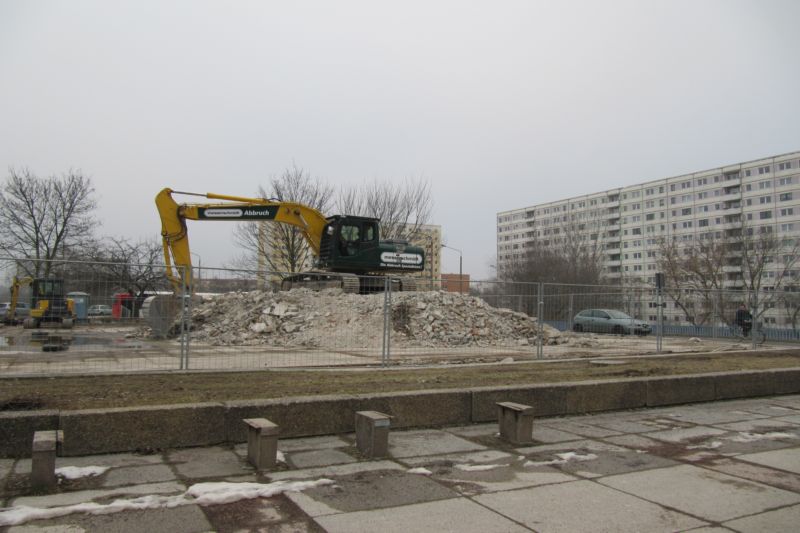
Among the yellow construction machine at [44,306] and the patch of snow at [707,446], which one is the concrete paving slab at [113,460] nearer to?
the yellow construction machine at [44,306]

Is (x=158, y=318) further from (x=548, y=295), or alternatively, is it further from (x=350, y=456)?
(x=548, y=295)

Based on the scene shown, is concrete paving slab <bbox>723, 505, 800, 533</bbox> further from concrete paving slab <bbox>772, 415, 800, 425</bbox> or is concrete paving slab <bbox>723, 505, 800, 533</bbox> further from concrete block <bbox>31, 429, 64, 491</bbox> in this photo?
concrete block <bbox>31, 429, 64, 491</bbox>

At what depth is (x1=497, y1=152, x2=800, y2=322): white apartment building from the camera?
8425 centimetres

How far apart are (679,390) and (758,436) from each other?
2.10 metres

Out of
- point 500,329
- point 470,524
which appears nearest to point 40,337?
point 470,524

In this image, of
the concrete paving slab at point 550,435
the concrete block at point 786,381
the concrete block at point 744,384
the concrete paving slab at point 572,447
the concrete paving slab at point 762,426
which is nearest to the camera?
the concrete paving slab at point 572,447

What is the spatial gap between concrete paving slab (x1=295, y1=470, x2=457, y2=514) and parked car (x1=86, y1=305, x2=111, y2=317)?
220 inches

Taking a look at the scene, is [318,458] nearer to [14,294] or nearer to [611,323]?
[14,294]

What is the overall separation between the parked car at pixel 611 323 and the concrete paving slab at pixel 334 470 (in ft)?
36.4

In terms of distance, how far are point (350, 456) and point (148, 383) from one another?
372cm

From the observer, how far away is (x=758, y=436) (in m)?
7.04

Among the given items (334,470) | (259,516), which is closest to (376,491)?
(334,470)

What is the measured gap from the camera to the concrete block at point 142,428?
18.1 ft

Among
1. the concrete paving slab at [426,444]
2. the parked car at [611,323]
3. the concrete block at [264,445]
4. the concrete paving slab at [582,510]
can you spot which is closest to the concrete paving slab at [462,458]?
the concrete paving slab at [426,444]
